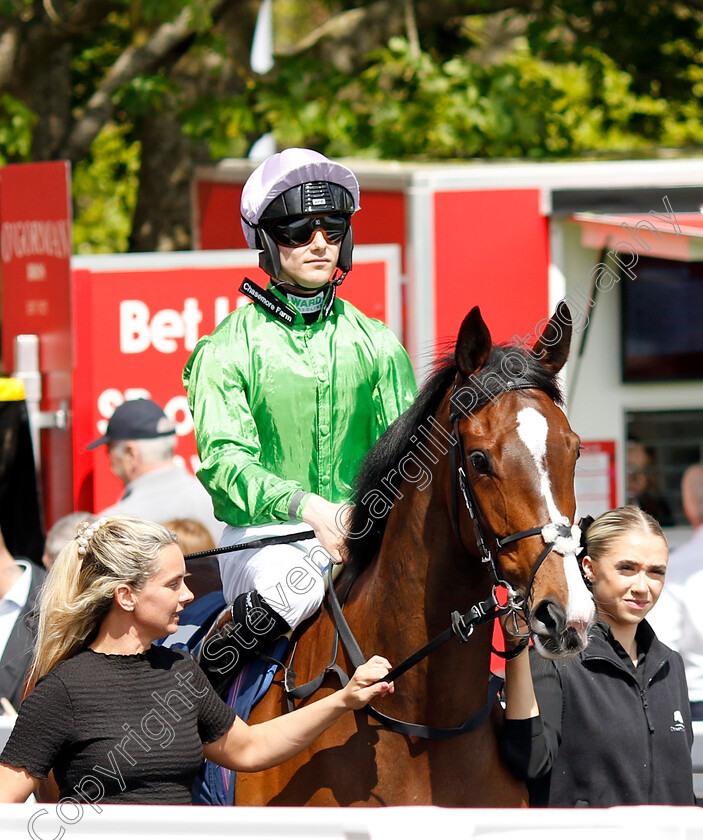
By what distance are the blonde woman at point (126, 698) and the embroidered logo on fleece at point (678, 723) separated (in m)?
0.78

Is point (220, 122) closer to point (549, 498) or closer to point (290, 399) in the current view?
point (290, 399)

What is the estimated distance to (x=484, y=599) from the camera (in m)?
2.76

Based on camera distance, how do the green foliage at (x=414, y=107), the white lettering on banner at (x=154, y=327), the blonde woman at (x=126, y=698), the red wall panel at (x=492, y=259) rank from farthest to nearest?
1. the green foliage at (x=414, y=107)
2. the white lettering on banner at (x=154, y=327)
3. the red wall panel at (x=492, y=259)
4. the blonde woman at (x=126, y=698)

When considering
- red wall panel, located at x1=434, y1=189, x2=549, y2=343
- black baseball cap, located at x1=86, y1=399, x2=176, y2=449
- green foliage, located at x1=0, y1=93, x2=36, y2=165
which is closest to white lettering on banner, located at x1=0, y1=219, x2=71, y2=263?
black baseball cap, located at x1=86, y1=399, x2=176, y2=449

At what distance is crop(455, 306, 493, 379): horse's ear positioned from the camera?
2.70m

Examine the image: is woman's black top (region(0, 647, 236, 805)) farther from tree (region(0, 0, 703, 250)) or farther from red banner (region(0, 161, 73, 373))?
tree (region(0, 0, 703, 250))

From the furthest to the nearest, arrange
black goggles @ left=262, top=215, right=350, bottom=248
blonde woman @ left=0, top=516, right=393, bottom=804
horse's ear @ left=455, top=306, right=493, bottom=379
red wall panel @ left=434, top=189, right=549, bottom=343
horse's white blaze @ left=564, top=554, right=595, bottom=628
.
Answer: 1. red wall panel @ left=434, top=189, right=549, bottom=343
2. black goggles @ left=262, top=215, right=350, bottom=248
3. horse's ear @ left=455, top=306, right=493, bottom=379
4. blonde woman @ left=0, top=516, right=393, bottom=804
5. horse's white blaze @ left=564, top=554, right=595, bottom=628

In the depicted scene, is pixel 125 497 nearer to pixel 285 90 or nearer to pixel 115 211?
pixel 285 90

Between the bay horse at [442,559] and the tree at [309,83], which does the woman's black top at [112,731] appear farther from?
the tree at [309,83]

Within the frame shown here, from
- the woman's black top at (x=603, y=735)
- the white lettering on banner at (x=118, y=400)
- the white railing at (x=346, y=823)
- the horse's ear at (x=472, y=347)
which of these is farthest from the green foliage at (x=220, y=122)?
the white railing at (x=346, y=823)

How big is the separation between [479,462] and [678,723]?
3.06 feet

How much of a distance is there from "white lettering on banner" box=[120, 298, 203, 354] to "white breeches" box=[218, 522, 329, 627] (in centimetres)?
310

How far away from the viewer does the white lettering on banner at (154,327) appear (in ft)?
20.3

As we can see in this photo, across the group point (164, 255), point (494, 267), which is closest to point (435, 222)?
point (494, 267)
